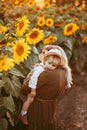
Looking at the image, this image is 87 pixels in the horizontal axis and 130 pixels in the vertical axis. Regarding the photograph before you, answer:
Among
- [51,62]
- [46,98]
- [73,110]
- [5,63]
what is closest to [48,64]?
[51,62]

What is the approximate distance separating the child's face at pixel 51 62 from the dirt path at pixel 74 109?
1.27m

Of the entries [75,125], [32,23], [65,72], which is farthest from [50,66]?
[32,23]

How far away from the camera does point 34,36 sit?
382 cm

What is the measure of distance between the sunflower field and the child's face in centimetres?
25

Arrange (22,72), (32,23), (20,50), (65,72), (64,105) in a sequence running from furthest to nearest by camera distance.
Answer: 1. (32,23)
2. (64,105)
3. (22,72)
4. (65,72)
5. (20,50)

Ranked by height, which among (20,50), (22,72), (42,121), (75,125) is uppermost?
(20,50)

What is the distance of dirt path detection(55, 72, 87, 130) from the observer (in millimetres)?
4770

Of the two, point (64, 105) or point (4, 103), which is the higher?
point (4, 103)

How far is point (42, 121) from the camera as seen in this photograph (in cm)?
376

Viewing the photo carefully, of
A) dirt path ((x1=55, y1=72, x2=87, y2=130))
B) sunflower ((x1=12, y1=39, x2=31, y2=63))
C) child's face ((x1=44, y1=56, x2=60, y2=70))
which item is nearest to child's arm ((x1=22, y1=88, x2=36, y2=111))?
child's face ((x1=44, y1=56, x2=60, y2=70))

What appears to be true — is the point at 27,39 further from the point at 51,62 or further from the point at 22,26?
the point at 51,62

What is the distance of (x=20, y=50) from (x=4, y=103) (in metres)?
0.55

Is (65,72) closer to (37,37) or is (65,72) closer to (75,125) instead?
(37,37)

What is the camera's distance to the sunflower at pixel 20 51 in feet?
10.9
